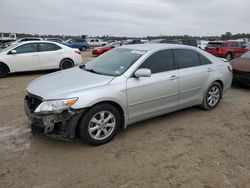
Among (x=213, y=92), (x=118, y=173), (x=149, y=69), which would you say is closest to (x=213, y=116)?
(x=213, y=92)

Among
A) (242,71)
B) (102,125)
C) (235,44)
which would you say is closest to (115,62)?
(102,125)

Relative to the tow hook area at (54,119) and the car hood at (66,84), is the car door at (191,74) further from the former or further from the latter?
the tow hook area at (54,119)

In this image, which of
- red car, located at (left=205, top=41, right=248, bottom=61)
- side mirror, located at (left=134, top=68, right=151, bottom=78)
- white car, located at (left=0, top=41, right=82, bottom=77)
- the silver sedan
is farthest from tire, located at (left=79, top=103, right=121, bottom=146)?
red car, located at (left=205, top=41, right=248, bottom=61)

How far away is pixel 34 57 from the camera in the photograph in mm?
9672

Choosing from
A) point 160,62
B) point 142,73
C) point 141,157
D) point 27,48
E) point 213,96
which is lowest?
point 141,157

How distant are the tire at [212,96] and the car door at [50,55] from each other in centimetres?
704

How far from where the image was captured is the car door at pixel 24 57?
940 cm

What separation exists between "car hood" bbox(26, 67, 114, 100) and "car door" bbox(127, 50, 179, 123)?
0.52 metres

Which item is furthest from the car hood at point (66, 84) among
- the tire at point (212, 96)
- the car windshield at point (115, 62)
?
the tire at point (212, 96)

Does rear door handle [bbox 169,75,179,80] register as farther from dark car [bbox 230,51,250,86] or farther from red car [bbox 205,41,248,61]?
red car [bbox 205,41,248,61]

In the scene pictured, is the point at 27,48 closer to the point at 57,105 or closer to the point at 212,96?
the point at 57,105

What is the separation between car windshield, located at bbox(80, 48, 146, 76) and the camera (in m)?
4.11

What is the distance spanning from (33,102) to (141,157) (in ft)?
6.20

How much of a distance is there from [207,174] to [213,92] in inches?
109
